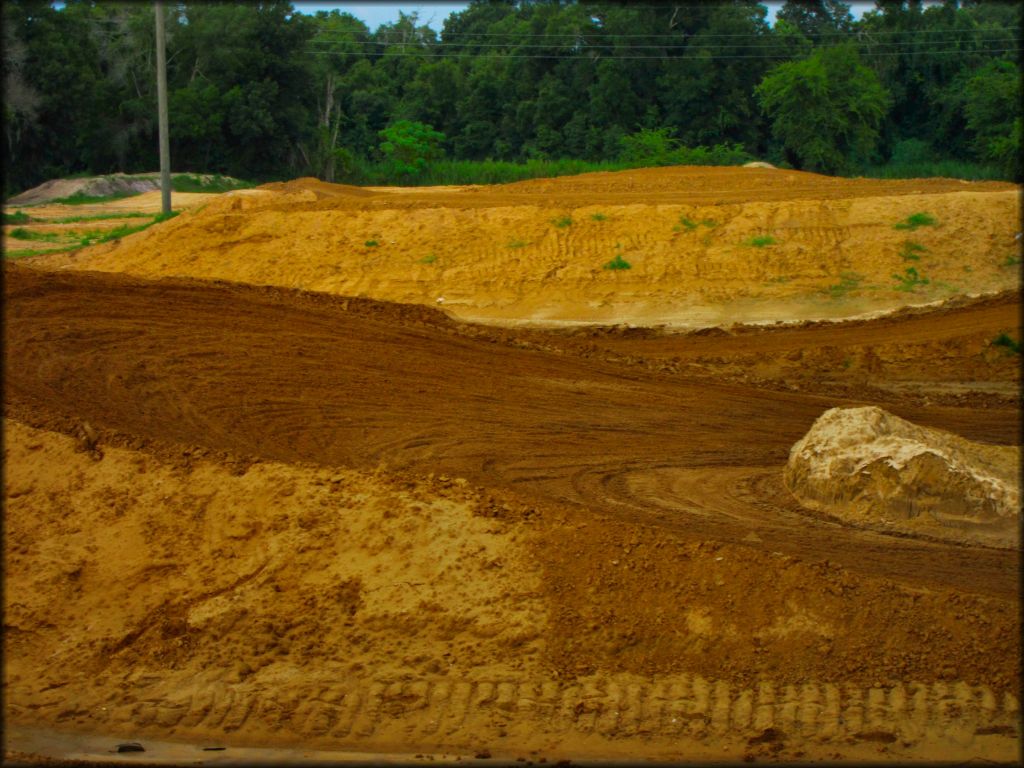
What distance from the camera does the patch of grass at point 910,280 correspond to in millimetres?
16797

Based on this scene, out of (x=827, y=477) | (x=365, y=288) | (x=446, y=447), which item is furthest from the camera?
(x=365, y=288)

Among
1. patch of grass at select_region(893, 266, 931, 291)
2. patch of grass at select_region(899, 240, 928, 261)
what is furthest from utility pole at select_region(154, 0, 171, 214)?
patch of grass at select_region(893, 266, 931, 291)

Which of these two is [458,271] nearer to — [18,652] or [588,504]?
[588,504]

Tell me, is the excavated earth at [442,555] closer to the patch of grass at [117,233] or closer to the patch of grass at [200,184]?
the patch of grass at [117,233]

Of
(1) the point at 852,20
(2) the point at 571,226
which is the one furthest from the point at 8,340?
(1) the point at 852,20

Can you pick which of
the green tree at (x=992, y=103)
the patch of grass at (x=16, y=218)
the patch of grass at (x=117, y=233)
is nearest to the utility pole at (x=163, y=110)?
the patch of grass at (x=117, y=233)

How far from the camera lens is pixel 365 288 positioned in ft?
56.9

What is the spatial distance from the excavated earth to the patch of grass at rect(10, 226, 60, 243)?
11052 mm

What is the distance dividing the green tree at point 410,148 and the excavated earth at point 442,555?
3292cm

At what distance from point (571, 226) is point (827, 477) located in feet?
34.0

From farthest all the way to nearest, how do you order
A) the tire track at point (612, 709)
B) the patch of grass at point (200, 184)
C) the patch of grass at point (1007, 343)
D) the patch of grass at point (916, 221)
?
the patch of grass at point (200, 184) < the patch of grass at point (916, 221) < the patch of grass at point (1007, 343) < the tire track at point (612, 709)

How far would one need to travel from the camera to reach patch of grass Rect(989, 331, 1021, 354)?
577 inches

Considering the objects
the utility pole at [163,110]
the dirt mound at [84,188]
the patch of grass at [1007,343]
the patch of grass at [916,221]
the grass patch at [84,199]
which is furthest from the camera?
the dirt mound at [84,188]

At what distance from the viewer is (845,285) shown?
1689 centimetres
